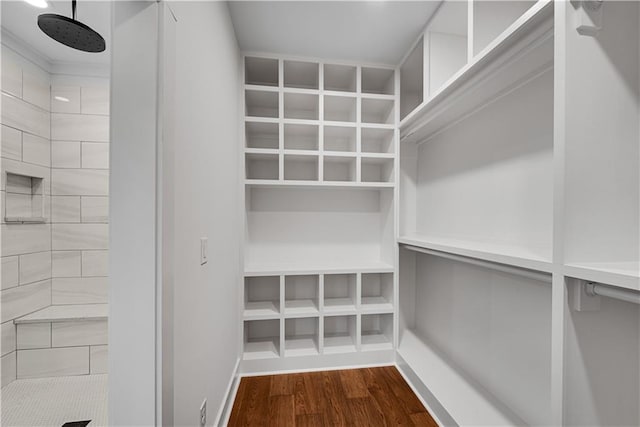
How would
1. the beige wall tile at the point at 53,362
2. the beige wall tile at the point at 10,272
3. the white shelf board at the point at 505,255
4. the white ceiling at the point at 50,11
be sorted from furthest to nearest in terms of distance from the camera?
the beige wall tile at the point at 53,362, the beige wall tile at the point at 10,272, the white ceiling at the point at 50,11, the white shelf board at the point at 505,255

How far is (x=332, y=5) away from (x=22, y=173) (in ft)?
7.82

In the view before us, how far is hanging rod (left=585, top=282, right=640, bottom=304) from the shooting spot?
0.68 meters

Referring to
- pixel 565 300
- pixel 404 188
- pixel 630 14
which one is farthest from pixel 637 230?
pixel 404 188

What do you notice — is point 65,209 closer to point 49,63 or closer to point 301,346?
point 49,63

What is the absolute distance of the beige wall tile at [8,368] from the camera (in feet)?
6.11

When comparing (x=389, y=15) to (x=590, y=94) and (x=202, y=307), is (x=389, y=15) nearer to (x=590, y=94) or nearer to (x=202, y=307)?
(x=590, y=94)

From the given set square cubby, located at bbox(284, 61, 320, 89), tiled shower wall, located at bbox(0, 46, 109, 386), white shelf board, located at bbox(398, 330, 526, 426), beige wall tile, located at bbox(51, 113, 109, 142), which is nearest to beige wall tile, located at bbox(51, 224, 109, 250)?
tiled shower wall, located at bbox(0, 46, 109, 386)

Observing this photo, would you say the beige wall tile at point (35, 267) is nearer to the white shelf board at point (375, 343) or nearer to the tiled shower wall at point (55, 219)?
the tiled shower wall at point (55, 219)

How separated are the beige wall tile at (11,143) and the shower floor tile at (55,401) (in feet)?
5.13

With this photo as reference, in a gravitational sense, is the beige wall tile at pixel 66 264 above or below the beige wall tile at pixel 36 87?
below

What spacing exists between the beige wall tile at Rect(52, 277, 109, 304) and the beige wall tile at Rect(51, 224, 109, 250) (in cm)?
26

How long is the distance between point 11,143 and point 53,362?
61.6 inches

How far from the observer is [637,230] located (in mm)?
845

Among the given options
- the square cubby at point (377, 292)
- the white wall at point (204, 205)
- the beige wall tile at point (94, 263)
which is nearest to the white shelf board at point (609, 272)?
the white wall at point (204, 205)
